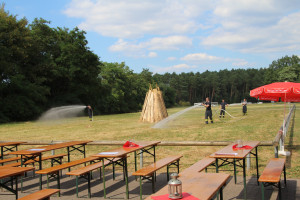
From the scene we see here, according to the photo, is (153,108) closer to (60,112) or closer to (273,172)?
(273,172)

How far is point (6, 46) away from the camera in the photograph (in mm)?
35125

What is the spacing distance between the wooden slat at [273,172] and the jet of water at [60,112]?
114ft

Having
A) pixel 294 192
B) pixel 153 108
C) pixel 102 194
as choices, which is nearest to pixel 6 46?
pixel 153 108

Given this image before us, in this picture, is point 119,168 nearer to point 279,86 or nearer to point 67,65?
point 279,86

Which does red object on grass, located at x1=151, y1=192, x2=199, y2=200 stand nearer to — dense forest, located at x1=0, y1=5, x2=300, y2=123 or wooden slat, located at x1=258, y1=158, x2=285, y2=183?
wooden slat, located at x1=258, y1=158, x2=285, y2=183

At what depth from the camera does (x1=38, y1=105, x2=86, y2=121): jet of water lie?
128ft

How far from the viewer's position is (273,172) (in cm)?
519

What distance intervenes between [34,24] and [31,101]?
1299cm

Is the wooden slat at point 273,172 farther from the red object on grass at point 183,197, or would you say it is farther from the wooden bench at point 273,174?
the red object on grass at point 183,197

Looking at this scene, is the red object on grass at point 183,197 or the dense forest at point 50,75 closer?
the red object on grass at point 183,197

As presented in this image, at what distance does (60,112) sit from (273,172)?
41.1m

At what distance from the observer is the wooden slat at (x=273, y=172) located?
15.4ft

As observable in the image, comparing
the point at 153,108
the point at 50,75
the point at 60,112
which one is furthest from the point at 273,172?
the point at 60,112

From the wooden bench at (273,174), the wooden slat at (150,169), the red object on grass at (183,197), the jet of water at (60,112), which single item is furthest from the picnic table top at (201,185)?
the jet of water at (60,112)
